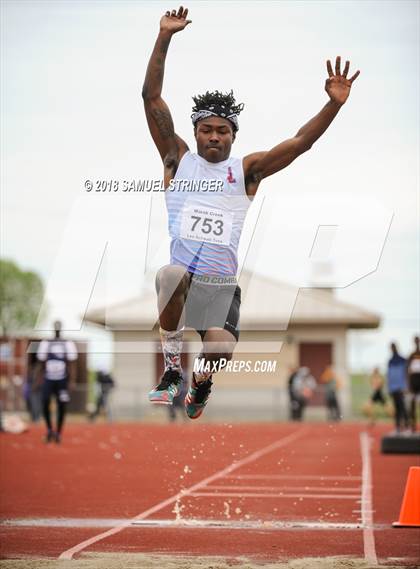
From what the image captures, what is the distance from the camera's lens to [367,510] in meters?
10.2

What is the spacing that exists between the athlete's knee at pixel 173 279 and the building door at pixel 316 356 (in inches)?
1072

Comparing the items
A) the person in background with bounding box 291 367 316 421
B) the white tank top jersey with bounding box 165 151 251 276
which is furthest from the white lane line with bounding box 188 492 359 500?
the person in background with bounding box 291 367 316 421

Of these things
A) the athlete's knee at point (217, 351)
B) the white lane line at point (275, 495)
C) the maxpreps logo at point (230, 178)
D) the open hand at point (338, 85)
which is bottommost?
the white lane line at point (275, 495)

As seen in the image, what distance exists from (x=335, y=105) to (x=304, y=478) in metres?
8.01

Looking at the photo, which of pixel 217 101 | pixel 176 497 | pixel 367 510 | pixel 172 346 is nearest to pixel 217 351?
pixel 172 346

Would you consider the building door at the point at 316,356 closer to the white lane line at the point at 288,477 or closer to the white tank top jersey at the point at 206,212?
the white lane line at the point at 288,477

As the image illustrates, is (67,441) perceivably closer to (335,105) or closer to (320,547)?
(320,547)

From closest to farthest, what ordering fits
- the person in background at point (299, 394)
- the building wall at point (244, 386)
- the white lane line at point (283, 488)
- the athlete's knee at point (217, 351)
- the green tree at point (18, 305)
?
the athlete's knee at point (217, 351)
the white lane line at point (283, 488)
the person in background at point (299, 394)
the green tree at point (18, 305)
the building wall at point (244, 386)

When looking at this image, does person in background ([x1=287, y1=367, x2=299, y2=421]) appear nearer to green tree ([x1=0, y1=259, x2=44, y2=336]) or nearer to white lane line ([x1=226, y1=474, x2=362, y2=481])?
green tree ([x1=0, y1=259, x2=44, y2=336])

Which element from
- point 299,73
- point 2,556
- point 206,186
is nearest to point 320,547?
point 2,556

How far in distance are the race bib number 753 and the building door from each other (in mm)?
27142

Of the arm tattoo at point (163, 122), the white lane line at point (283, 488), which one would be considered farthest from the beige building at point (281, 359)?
the arm tattoo at point (163, 122)

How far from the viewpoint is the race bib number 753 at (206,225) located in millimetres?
6484

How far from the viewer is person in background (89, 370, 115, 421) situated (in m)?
24.5
